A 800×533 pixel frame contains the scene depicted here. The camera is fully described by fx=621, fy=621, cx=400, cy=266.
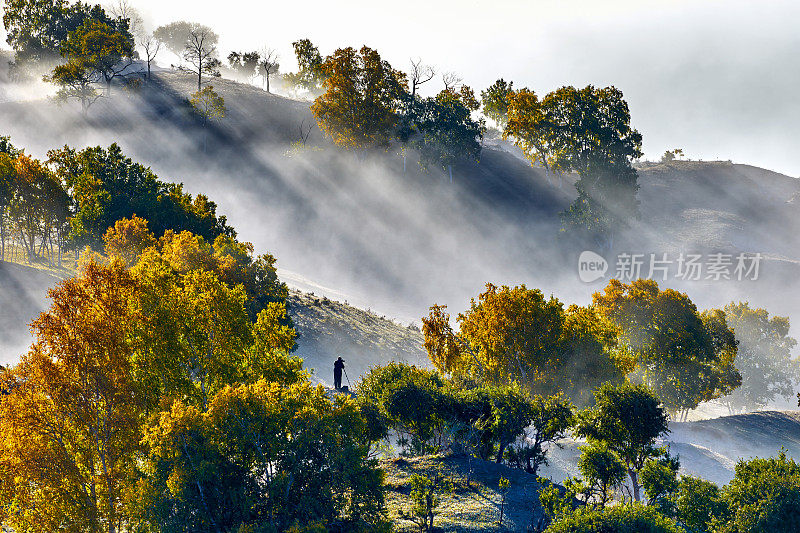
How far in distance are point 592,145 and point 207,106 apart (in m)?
68.8

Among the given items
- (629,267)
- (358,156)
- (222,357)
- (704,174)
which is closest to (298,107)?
(358,156)

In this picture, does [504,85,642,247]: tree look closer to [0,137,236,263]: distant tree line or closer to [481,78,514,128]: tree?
[481,78,514,128]: tree

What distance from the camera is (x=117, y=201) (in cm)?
5788

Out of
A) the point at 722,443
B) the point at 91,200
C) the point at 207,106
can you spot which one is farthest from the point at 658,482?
the point at 207,106

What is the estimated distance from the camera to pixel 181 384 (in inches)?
918

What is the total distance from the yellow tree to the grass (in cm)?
991

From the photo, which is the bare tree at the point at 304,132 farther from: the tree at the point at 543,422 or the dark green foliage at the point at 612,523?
the dark green foliage at the point at 612,523

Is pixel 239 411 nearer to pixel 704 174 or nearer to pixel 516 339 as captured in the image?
pixel 516 339

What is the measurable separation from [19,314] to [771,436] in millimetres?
59691

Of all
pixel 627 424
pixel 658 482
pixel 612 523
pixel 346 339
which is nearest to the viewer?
pixel 612 523

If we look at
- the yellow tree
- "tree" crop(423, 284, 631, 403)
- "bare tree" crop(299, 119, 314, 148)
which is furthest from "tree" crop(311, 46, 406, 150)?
the yellow tree

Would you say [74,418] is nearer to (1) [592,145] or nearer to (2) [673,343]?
(2) [673,343]

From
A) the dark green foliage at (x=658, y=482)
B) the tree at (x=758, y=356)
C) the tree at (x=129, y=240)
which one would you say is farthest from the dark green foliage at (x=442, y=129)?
the dark green foliage at (x=658, y=482)

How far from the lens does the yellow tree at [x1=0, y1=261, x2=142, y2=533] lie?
19406 millimetres
